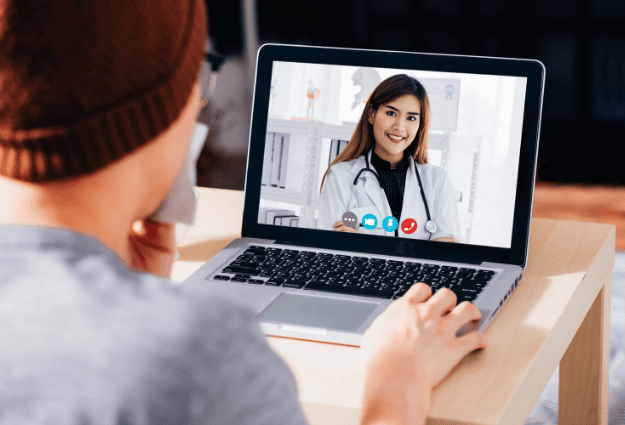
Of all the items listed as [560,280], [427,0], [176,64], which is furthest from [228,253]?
[427,0]

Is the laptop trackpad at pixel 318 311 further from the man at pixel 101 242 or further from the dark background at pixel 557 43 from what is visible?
the dark background at pixel 557 43

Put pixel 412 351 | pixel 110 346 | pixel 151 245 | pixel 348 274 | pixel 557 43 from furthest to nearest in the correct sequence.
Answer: pixel 557 43 < pixel 348 274 < pixel 151 245 < pixel 412 351 < pixel 110 346

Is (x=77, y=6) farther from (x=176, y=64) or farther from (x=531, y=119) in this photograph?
(x=531, y=119)

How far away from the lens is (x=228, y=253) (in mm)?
931

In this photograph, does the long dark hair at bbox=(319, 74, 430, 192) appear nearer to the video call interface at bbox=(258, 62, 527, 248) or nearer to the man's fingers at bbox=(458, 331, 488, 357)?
the video call interface at bbox=(258, 62, 527, 248)

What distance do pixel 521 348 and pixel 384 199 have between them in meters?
0.33

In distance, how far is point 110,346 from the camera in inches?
12.1

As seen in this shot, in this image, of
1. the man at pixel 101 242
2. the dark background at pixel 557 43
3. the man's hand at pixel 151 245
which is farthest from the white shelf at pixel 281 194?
the dark background at pixel 557 43

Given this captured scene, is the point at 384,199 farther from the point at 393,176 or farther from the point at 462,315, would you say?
the point at 462,315

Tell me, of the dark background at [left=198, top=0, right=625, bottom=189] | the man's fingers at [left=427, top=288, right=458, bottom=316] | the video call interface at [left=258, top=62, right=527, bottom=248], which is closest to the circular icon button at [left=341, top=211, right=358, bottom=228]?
the video call interface at [left=258, top=62, right=527, bottom=248]

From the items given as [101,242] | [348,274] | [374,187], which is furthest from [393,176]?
[101,242]

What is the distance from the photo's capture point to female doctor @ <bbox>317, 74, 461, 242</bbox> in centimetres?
93

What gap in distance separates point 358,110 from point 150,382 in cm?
70

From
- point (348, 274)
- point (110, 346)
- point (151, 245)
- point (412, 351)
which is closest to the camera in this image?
point (110, 346)
